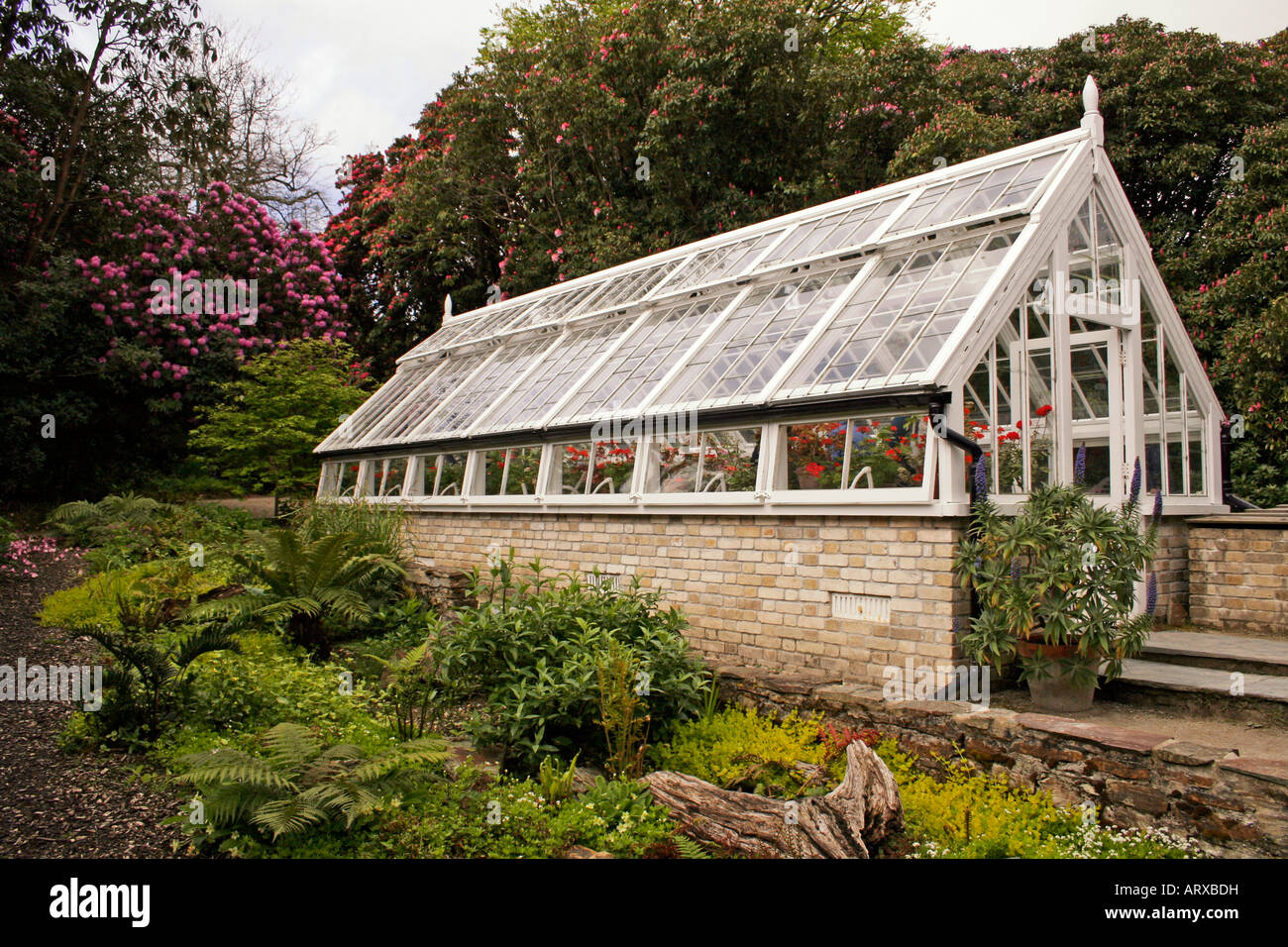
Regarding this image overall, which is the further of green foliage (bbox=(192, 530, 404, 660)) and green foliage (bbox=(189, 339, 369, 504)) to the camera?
green foliage (bbox=(189, 339, 369, 504))

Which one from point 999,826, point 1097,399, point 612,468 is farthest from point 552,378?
point 999,826

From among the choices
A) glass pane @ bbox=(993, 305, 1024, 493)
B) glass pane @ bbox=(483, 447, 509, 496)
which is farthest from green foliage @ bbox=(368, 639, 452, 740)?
glass pane @ bbox=(993, 305, 1024, 493)

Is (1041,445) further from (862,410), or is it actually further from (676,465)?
(676,465)

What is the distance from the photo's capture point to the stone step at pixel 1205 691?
19.1ft

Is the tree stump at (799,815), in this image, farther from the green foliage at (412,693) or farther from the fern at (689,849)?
the green foliage at (412,693)

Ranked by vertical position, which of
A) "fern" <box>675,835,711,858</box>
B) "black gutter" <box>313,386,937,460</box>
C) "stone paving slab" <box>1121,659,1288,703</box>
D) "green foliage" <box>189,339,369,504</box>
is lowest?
"fern" <box>675,835,711,858</box>

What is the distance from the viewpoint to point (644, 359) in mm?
10555

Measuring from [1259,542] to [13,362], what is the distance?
1909cm

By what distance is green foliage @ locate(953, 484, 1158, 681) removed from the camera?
5992 mm

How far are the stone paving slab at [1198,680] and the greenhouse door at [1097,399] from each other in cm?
202

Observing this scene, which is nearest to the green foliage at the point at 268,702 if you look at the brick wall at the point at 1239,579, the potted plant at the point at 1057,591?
the potted plant at the point at 1057,591

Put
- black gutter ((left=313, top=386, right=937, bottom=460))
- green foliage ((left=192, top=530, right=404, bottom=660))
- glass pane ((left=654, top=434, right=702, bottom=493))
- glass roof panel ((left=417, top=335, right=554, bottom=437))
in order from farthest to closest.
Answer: glass roof panel ((left=417, top=335, right=554, bottom=437)) < glass pane ((left=654, top=434, right=702, bottom=493)) < green foliage ((left=192, top=530, right=404, bottom=660)) < black gutter ((left=313, top=386, right=937, bottom=460))

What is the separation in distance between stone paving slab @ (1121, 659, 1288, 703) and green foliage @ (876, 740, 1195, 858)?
190 cm

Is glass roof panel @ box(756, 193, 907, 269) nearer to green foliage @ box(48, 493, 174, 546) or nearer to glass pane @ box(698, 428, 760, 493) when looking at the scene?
glass pane @ box(698, 428, 760, 493)
